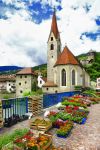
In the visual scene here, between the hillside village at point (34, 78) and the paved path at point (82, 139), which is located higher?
the hillside village at point (34, 78)

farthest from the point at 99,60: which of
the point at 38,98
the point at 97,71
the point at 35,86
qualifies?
the point at 38,98

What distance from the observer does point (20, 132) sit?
1098cm

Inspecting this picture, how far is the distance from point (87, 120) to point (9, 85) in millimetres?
80219

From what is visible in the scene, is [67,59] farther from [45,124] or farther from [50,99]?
[45,124]

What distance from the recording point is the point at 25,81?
7581 cm

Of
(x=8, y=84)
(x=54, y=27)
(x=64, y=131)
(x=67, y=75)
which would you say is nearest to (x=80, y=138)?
(x=64, y=131)

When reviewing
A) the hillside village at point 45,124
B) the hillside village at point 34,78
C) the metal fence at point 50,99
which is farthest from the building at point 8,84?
the metal fence at point 50,99

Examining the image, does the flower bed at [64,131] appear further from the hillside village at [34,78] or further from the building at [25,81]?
the building at [25,81]

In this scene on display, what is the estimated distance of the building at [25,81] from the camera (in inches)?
2941

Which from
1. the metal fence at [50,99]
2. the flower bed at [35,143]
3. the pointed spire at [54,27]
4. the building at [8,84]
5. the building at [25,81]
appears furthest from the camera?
the building at [8,84]

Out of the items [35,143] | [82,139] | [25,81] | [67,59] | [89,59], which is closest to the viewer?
[35,143]

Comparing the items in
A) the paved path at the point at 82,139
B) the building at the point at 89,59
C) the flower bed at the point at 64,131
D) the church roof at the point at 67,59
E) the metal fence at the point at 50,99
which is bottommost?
the paved path at the point at 82,139

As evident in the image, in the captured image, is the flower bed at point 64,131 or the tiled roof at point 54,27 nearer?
the flower bed at point 64,131

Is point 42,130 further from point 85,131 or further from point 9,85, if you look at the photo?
point 9,85
